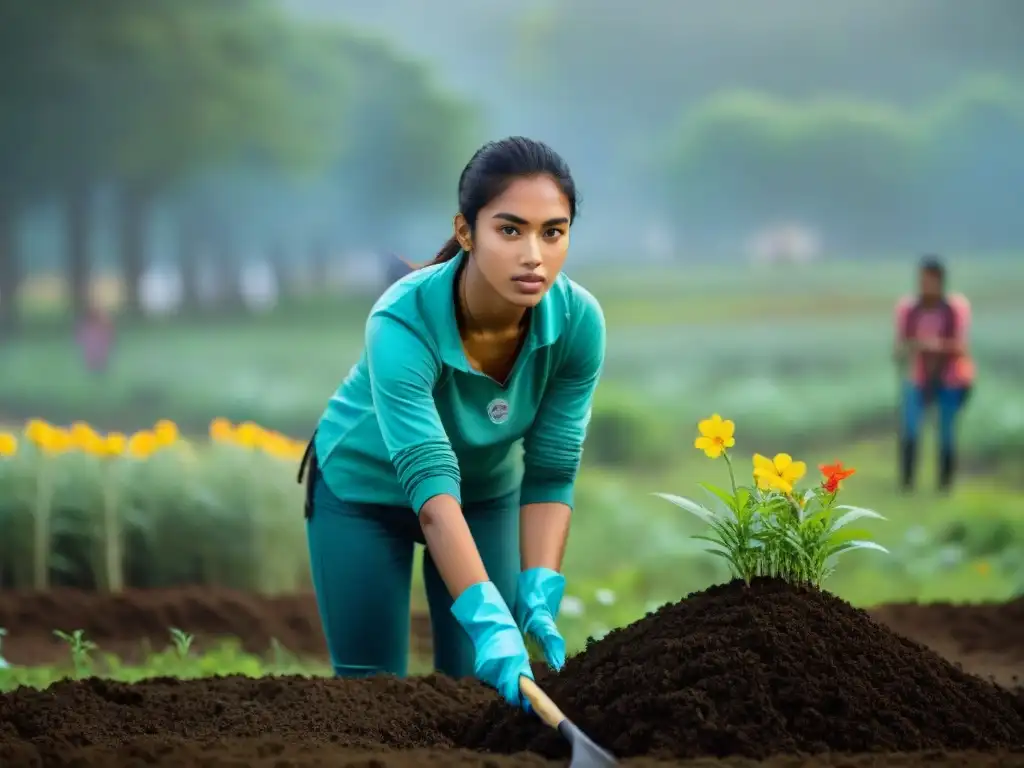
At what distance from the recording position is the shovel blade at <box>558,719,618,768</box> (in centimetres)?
210

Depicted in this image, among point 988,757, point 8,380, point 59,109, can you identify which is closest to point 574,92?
point 59,109

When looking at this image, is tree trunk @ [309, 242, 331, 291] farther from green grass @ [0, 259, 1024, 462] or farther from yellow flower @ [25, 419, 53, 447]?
yellow flower @ [25, 419, 53, 447]

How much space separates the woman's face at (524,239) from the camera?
8.21ft

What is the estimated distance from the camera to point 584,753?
6.91 feet

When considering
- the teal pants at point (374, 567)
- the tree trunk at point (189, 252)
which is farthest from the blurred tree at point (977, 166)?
the teal pants at point (374, 567)

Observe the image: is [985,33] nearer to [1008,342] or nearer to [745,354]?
[1008,342]

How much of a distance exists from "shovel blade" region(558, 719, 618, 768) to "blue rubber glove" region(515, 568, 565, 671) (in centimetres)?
50

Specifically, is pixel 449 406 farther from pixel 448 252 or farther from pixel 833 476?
pixel 833 476

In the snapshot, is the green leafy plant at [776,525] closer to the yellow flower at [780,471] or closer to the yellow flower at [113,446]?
the yellow flower at [780,471]

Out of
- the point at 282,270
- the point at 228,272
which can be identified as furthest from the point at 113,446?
the point at 228,272

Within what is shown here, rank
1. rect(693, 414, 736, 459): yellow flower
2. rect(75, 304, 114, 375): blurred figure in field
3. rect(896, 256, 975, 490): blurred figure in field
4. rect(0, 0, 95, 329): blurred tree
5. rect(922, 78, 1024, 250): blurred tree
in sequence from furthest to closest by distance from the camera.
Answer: rect(0, 0, 95, 329): blurred tree → rect(75, 304, 114, 375): blurred figure in field → rect(922, 78, 1024, 250): blurred tree → rect(896, 256, 975, 490): blurred figure in field → rect(693, 414, 736, 459): yellow flower

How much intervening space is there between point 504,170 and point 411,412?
0.47 metres

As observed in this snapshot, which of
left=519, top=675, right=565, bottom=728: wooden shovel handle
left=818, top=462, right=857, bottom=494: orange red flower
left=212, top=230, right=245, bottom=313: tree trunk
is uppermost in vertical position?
left=212, top=230, right=245, bottom=313: tree trunk

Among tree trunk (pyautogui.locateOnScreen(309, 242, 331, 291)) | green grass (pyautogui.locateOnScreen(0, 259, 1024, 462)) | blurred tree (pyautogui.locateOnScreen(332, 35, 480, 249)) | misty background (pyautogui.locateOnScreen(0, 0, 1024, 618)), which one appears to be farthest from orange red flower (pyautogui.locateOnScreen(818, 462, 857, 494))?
tree trunk (pyautogui.locateOnScreen(309, 242, 331, 291))
